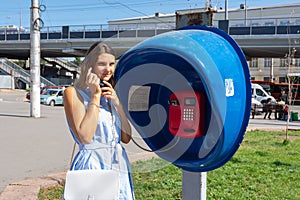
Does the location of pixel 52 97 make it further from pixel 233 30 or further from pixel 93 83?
pixel 93 83

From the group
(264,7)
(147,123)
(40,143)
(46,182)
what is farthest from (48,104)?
(264,7)

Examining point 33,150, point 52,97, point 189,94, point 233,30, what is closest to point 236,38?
point 233,30

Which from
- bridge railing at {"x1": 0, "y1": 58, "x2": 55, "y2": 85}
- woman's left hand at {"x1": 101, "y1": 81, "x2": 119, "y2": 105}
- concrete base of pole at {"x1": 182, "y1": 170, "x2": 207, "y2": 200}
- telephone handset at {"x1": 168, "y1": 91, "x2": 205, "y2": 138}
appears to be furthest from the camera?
bridge railing at {"x1": 0, "y1": 58, "x2": 55, "y2": 85}

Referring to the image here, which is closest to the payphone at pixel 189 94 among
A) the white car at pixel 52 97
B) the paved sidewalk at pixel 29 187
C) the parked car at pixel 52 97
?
the paved sidewalk at pixel 29 187

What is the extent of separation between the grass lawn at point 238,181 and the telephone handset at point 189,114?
38cm

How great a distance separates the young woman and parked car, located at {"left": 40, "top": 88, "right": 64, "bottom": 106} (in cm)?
1958

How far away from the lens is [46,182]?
4016 mm

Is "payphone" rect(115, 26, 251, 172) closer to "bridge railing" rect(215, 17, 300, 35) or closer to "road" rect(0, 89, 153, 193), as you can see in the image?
"road" rect(0, 89, 153, 193)

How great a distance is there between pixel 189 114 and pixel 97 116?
1.74ft

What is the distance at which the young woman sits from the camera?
1.90 metres

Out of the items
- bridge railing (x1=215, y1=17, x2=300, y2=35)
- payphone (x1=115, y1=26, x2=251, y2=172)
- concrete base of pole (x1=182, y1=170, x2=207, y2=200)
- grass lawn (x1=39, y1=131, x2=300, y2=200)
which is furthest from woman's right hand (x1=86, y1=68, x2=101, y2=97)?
bridge railing (x1=215, y1=17, x2=300, y2=35)

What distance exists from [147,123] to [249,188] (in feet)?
6.76

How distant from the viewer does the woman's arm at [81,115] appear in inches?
74.3

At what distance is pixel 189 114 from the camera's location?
211cm
